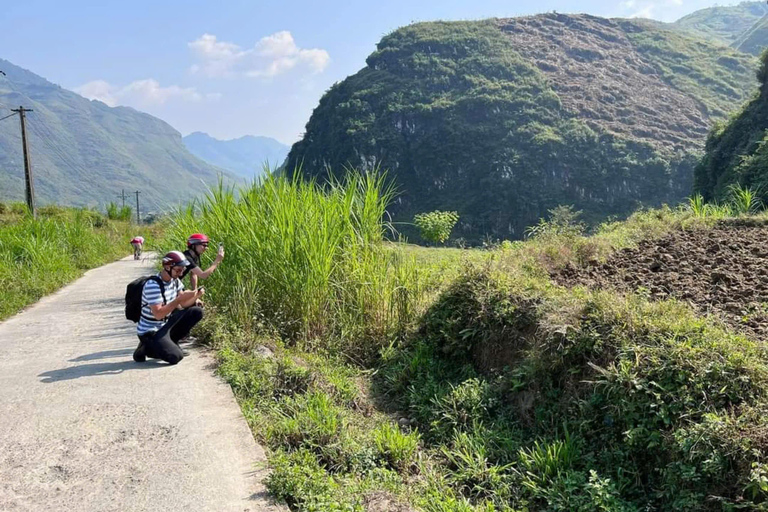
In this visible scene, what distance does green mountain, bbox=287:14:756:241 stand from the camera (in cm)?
7688

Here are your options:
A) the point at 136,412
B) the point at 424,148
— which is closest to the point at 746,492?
the point at 136,412

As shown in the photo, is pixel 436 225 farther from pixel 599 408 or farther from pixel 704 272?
pixel 599 408

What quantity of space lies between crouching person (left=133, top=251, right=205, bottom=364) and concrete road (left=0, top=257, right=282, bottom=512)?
155 mm

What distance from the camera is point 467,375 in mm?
4801

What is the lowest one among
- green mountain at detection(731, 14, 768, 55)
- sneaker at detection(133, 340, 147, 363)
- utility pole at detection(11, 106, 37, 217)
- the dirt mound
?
sneaker at detection(133, 340, 147, 363)

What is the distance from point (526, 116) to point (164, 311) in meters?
92.3

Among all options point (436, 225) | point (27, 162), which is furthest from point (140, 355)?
point (27, 162)

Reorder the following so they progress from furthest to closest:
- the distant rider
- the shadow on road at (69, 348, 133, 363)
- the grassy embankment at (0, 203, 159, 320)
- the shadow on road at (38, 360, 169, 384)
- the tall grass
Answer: the distant rider
the grassy embankment at (0, 203, 159, 320)
the tall grass
the shadow on road at (69, 348, 133, 363)
the shadow on road at (38, 360, 169, 384)

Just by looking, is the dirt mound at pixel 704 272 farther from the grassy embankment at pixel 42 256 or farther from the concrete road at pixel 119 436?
the grassy embankment at pixel 42 256

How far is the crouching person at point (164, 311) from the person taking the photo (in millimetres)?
5297

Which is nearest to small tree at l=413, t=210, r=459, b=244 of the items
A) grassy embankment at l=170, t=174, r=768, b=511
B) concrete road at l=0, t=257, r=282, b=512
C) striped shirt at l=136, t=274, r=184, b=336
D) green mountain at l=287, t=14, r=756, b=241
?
grassy embankment at l=170, t=174, r=768, b=511

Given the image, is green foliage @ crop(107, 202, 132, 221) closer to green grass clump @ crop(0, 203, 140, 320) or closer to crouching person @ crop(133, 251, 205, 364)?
green grass clump @ crop(0, 203, 140, 320)

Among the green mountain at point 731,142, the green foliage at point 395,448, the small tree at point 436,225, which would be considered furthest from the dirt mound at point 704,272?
the green mountain at point 731,142

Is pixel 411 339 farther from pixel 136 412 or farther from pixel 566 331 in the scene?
pixel 136 412
